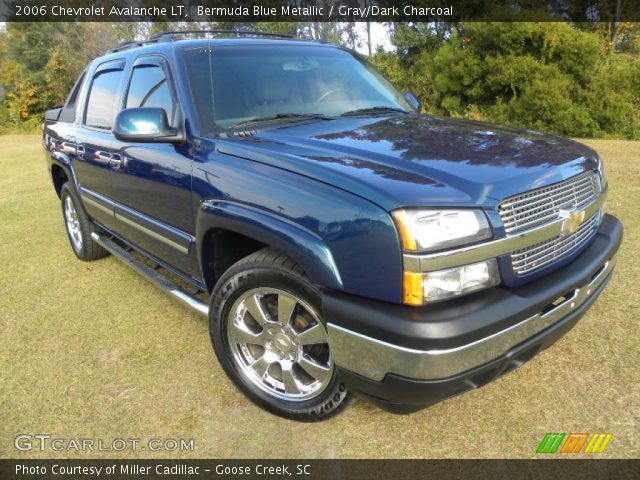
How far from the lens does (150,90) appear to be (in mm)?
3076

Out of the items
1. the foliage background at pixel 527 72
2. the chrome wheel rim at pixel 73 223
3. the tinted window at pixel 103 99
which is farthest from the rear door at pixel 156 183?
the foliage background at pixel 527 72

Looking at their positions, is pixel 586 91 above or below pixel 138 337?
above

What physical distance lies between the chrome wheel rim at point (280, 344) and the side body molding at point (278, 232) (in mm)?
243

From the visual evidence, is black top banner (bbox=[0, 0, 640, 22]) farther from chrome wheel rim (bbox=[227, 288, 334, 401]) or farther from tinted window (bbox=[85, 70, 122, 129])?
chrome wheel rim (bbox=[227, 288, 334, 401])

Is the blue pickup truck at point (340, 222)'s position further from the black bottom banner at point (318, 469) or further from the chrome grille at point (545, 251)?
the black bottom banner at point (318, 469)

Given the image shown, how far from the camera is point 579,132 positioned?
11211mm

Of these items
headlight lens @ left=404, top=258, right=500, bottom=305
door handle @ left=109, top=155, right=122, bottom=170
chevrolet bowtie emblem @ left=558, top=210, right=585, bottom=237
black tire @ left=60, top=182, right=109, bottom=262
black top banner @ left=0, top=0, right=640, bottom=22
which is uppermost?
black top banner @ left=0, top=0, right=640, bottom=22

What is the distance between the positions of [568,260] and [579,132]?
10.6m

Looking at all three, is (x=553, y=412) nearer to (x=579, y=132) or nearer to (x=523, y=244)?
(x=523, y=244)

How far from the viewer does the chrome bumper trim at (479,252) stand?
171cm

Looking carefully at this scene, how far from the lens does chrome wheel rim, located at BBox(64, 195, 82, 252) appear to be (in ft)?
15.6

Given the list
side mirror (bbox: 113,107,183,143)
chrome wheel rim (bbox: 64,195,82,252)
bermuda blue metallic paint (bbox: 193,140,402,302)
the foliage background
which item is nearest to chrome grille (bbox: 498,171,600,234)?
bermuda blue metallic paint (bbox: 193,140,402,302)

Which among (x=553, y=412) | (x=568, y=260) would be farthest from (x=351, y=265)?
(x=553, y=412)

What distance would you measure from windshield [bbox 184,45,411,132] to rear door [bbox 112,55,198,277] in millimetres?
198
